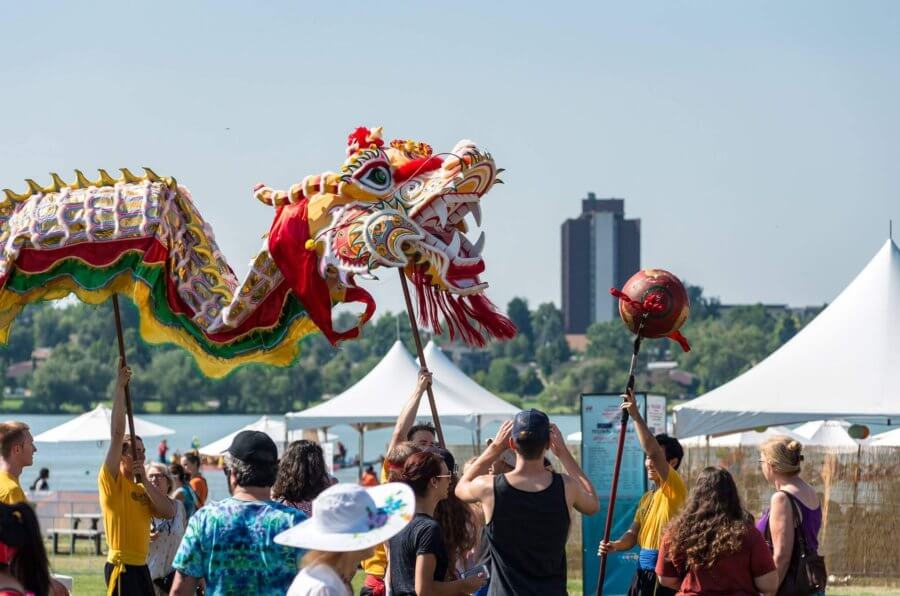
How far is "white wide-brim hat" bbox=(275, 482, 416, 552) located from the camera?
508cm

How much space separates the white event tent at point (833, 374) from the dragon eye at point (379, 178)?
24.2ft

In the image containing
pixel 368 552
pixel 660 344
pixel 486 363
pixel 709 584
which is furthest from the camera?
pixel 660 344

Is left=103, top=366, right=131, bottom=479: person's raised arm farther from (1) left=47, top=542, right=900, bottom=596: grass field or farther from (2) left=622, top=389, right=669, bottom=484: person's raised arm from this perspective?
(1) left=47, top=542, right=900, bottom=596: grass field

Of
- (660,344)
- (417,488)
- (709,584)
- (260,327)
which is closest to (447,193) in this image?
(260,327)

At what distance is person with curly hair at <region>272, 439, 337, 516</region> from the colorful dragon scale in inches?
64.5

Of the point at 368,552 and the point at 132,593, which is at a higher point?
the point at 368,552

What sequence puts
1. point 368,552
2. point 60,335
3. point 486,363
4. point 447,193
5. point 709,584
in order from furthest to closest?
point 486,363
point 60,335
point 447,193
point 709,584
point 368,552

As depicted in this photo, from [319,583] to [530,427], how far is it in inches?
79.8

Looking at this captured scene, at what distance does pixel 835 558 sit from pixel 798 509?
9.84 metres

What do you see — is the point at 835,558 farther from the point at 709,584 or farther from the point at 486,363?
the point at 486,363

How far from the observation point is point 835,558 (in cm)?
1727

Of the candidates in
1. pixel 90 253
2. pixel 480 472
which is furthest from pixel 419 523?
pixel 90 253

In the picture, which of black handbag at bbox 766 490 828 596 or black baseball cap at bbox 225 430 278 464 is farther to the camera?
black handbag at bbox 766 490 828 596

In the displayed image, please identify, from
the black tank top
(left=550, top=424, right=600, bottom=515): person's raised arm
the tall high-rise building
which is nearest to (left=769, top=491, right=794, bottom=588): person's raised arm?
(left=550, top=424, right=600, bottom=515): person's raised arm
